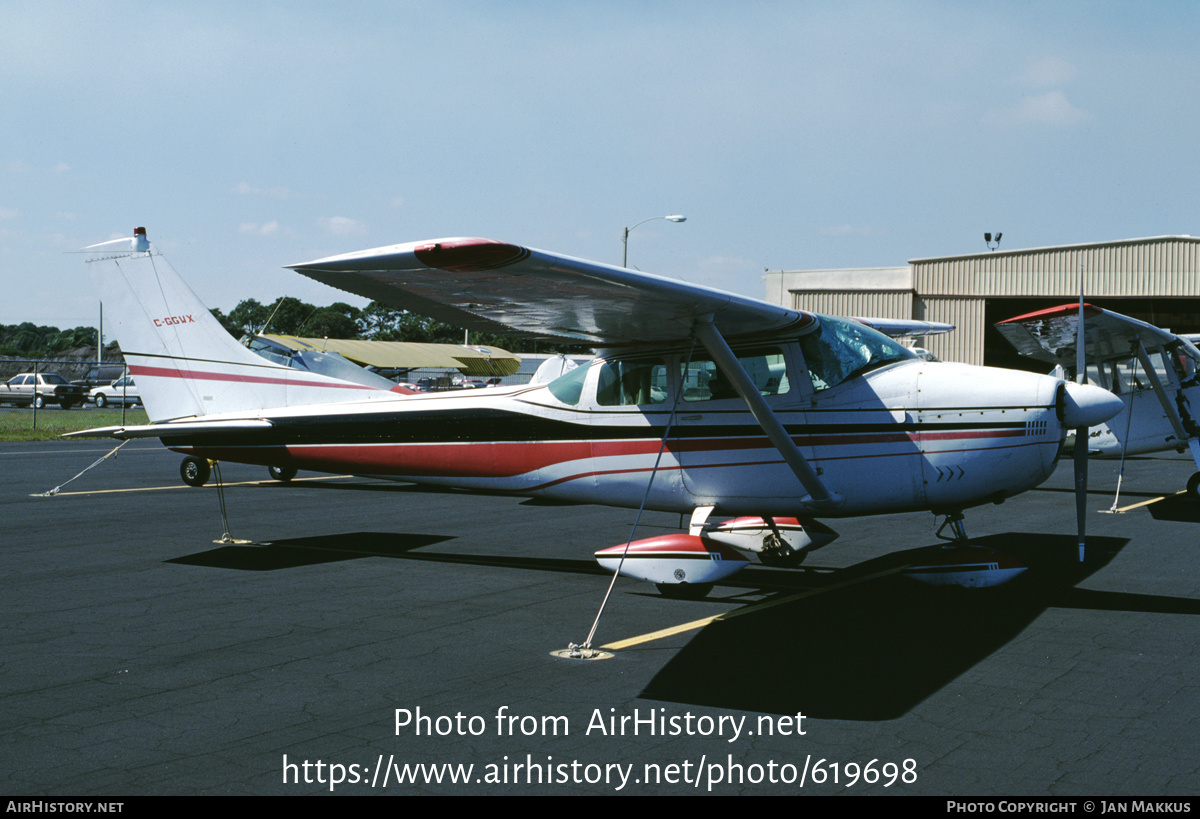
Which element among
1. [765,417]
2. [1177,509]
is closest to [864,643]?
[765,417]

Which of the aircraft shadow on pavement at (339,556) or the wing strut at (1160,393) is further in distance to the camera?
the wing strut at (1160,393)

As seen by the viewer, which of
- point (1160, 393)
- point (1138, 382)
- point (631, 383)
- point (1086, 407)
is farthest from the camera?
point (1138, 382)

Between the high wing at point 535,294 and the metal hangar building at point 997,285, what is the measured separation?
33459 mm

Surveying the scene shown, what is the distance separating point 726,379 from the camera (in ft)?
25.0

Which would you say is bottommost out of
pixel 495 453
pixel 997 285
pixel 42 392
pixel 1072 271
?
pixel 42 392

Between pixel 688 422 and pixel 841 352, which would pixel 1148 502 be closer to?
pixel 841 352

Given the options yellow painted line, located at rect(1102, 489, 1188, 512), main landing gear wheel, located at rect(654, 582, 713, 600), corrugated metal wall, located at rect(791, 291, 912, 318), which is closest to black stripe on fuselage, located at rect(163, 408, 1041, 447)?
main landing gear wheel, located at rect(654, 582, 713, 600)

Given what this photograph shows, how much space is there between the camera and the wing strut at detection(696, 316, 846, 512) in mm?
6840

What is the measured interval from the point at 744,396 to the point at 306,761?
416 centimetres

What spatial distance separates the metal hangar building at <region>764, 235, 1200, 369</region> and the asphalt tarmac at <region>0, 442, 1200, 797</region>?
30.6 metres

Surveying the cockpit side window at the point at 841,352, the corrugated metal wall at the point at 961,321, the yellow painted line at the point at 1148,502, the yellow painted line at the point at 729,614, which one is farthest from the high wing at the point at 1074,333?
the corrugated metal wall at the point at 961,321

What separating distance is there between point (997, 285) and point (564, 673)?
A: 37.7m

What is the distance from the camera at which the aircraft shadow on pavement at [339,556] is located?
872cm

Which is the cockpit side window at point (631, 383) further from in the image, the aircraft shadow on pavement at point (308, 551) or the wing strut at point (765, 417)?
the aircraft shadow on pavement at point (308, 551)
